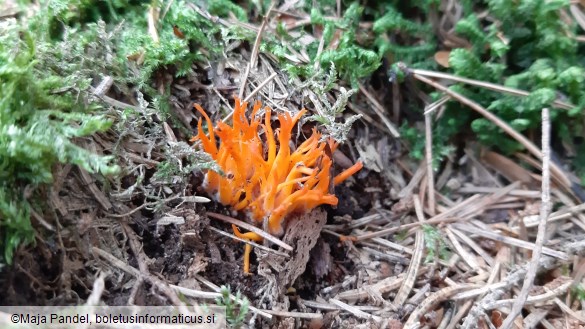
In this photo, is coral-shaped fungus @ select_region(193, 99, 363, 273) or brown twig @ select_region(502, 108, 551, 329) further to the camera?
coral-shaped fungus @ select_region(193, 99, 363, 273)

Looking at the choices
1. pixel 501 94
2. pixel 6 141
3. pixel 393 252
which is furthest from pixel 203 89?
pixel 501 94

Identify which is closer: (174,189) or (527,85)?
(174,189)

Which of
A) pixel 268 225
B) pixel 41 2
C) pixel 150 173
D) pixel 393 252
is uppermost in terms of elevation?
pixel 41 2

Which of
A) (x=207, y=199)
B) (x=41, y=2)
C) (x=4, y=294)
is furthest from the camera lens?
(x=41, y=2)

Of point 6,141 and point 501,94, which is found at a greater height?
point 6,141

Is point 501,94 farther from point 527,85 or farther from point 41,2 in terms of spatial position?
point 41,2

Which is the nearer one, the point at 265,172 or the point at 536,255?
the point at 536,255

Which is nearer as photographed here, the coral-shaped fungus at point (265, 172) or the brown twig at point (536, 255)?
the brown twig at point (536, 255)

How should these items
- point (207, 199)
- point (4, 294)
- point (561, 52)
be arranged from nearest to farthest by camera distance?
point (4, 294)
point (207, 199)
point (561, 52)
